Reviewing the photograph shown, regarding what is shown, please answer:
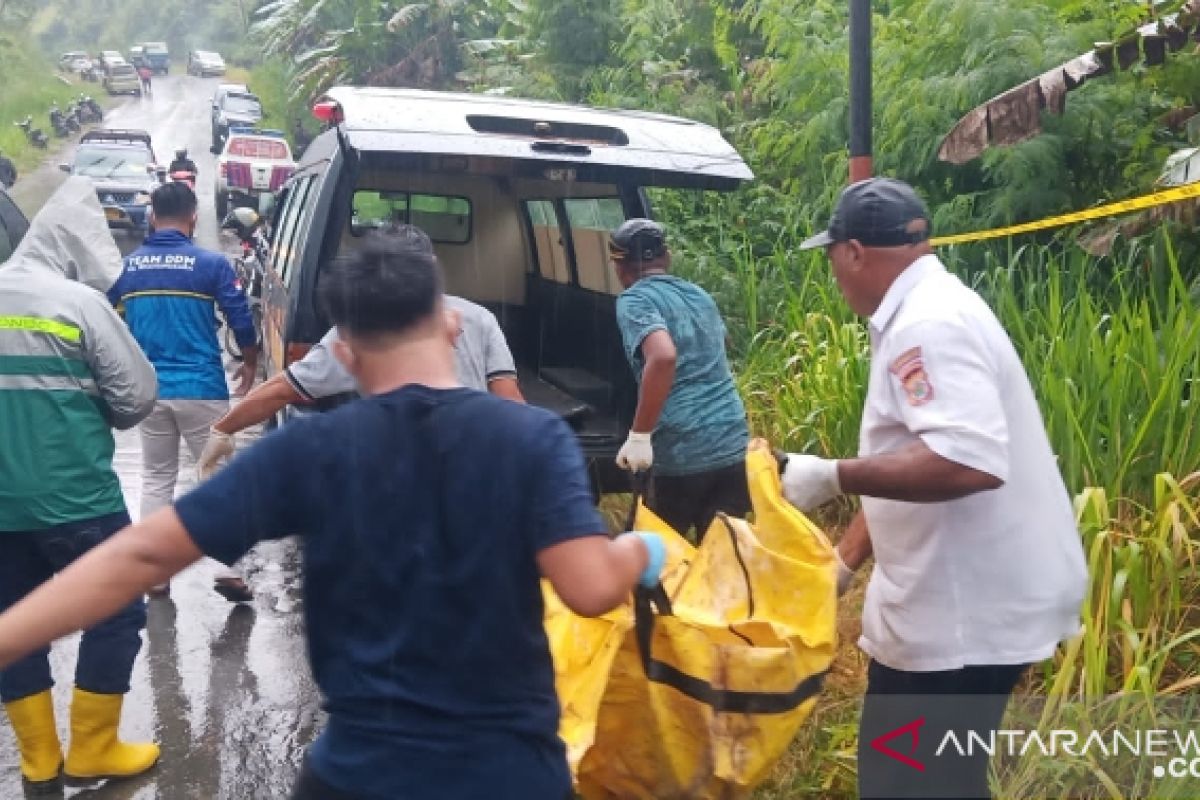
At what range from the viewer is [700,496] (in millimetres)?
4730

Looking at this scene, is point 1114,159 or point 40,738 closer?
point 40,738

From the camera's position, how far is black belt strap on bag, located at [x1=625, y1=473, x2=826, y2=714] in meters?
2.98

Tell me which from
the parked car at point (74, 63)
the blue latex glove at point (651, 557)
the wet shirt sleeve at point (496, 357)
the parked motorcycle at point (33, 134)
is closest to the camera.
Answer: the blue latex glove at point (651, 557)

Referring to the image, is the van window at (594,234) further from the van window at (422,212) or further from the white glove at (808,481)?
the white glove at (808,481)

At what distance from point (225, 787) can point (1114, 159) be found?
5003mm

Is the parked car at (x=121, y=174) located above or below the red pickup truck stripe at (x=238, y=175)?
above

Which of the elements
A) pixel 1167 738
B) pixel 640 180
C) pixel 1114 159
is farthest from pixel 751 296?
pixel 1167 738

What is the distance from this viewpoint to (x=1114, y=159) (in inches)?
248

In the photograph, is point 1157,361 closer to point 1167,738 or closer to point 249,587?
point 1167,738

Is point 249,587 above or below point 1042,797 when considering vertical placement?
below

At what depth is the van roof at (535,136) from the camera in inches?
184

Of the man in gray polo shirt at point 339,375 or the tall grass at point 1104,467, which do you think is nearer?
the tall grass at point 1104,467

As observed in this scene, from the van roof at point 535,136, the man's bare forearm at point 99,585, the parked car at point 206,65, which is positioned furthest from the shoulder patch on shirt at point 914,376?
the parked car at point 206,65

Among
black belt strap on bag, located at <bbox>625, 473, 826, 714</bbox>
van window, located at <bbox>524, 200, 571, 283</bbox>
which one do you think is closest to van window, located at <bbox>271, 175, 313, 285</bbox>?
van window, located at <bbox>524, 200, 571, 283</bbox>
